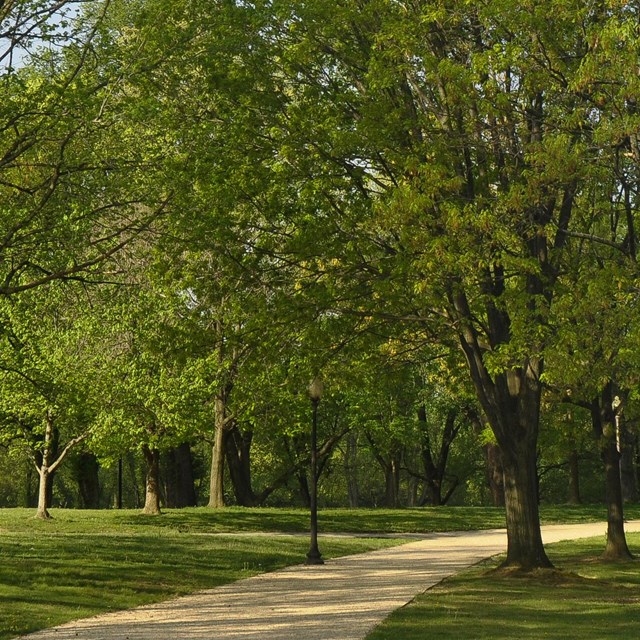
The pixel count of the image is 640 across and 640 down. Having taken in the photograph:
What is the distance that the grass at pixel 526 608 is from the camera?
1292 cm

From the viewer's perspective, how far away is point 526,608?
15.1 m

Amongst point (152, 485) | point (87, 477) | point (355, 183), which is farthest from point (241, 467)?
point (355, 183)

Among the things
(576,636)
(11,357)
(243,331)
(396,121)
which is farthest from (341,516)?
(576,636)

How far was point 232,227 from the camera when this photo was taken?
19.0 metres

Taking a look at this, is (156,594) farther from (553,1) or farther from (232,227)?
(553,1)

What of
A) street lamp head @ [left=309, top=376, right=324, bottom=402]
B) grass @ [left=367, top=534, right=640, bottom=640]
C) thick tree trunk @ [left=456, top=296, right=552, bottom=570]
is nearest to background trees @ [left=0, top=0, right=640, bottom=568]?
thick tree trunk @ [left=456, top=296, right=552, bottom=570]

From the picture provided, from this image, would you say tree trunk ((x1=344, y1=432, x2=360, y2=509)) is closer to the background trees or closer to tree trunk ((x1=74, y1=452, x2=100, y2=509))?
tree trunk ((x1=74, y1=452, x2=100, y2=509))

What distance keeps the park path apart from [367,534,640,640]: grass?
0.52 metres

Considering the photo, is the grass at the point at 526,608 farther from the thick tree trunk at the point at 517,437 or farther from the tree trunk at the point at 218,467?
the tree trunk at the point at 218,467

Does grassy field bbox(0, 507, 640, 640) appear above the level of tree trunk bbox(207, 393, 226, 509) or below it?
below

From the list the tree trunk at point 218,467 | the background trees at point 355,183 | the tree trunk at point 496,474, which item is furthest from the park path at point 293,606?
the tree trunk at point 496,474

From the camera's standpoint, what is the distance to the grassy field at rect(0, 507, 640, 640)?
52.3ft

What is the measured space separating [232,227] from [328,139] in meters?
2.46

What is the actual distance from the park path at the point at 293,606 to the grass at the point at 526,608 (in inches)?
20.4
